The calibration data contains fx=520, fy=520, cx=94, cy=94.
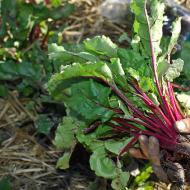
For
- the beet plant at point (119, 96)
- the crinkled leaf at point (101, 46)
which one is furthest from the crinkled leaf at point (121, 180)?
the crinkled leaf at point (101, 46)

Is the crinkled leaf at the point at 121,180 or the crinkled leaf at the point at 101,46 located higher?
the crinkled leaf at the point at 101,46

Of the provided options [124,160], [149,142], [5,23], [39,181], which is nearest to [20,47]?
[5,23]

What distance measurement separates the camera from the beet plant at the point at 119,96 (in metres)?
1.62

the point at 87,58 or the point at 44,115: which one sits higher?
the point at 87,58

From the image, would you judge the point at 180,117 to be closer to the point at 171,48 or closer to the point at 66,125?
the point at 171,48

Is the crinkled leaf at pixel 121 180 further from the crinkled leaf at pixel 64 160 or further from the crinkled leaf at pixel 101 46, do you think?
the crinkled leaf at pixel 101 46

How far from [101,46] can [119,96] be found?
0.19 metres

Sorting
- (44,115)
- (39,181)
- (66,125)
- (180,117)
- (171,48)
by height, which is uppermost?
(171,48)

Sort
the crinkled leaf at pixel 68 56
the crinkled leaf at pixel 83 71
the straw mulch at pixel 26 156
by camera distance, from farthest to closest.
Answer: the straw mulch at pixel 26 156
the crinkled leaf at pixel 68 56
the crinkled leaf at pixel 83 71

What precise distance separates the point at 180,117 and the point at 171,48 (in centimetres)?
25

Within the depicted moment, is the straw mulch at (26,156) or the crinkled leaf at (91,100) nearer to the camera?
the crinkled leaf at (91,100)

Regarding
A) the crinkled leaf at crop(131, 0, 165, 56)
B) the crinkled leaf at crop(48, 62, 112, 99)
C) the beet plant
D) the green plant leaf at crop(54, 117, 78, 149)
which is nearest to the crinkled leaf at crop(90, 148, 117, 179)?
the beet plant

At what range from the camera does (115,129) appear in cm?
169

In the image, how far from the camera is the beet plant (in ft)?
5.32
